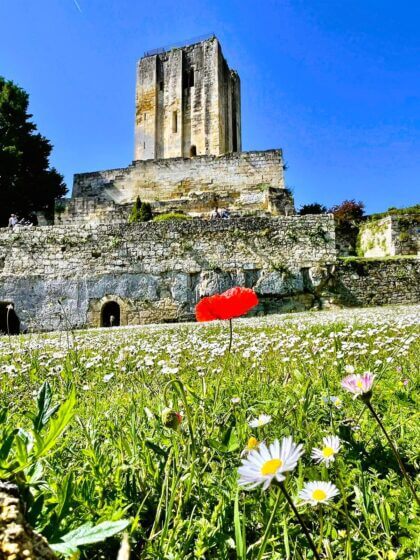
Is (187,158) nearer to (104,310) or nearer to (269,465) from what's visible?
(104,310)

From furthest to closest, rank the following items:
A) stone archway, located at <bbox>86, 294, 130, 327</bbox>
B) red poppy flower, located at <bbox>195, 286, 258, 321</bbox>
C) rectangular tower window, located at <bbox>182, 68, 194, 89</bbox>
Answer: rectangular tower window, located at <bbox>182, 68, 194, 89</bbox>, stone archway, located at <bbox>86, 294, 130, 327</bbox>, red poppy flower, located at <bbox>195, 286, 258, 321</bbox>

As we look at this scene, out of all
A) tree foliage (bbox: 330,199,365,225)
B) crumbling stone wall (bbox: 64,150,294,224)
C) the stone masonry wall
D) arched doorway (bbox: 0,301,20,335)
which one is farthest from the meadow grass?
tree foliage (bbox: 330,199,365,225)

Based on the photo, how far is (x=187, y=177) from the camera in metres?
22.8

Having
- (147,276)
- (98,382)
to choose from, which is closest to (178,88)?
(147,276)

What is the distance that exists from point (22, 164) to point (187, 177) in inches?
629

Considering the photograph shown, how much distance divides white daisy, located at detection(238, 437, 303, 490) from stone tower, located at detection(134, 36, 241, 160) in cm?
3073

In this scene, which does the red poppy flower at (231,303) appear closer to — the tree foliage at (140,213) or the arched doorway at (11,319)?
the arched doorway at (11,319)

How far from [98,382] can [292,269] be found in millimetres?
10737

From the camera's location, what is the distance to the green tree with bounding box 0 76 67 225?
29469 mm

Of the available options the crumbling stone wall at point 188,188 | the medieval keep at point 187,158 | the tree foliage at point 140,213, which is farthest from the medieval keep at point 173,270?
the crumbling stone wall at point 188,188

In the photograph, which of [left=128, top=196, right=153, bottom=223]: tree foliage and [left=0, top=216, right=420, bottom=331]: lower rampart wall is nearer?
[left=0, top=216, right=420, bottom=331]: lower rampart wall

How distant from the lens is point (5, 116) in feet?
102

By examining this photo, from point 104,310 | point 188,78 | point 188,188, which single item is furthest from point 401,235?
point 188,78

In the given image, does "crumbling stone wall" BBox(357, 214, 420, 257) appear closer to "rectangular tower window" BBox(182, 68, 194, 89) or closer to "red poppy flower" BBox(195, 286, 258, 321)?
"red poppy flower" BBox(195, 286, 258, 321)
